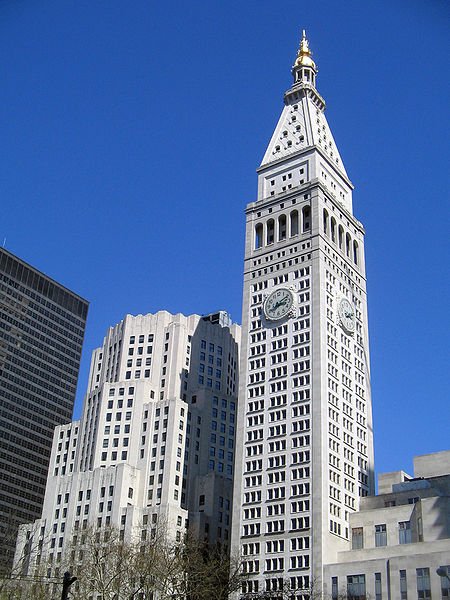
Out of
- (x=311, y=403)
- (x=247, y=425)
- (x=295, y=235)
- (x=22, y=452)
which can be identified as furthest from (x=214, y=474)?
(x=22, y=452)

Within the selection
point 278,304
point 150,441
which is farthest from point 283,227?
point 150,441

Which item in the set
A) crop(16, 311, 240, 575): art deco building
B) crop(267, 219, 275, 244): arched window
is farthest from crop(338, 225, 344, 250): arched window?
crop(16, 311, 240, 575): art deco building

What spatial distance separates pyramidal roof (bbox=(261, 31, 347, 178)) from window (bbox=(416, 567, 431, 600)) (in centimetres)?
7894

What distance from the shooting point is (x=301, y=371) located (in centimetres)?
12431

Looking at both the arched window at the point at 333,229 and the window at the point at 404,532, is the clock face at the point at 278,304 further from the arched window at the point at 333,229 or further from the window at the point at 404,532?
the window at the point at 404,532

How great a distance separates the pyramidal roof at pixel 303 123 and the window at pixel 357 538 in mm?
68444

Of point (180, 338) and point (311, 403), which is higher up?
point (180, 338)

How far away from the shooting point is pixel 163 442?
14050cm

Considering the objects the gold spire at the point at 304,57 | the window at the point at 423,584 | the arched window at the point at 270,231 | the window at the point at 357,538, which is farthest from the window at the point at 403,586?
the gold spire at the point at 304,57

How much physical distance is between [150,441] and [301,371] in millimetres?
33570

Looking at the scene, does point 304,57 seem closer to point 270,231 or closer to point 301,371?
point 270,231

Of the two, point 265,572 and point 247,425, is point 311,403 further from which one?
point 265,572

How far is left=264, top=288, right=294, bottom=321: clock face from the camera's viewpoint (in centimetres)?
13125

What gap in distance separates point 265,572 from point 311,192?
209 ft
